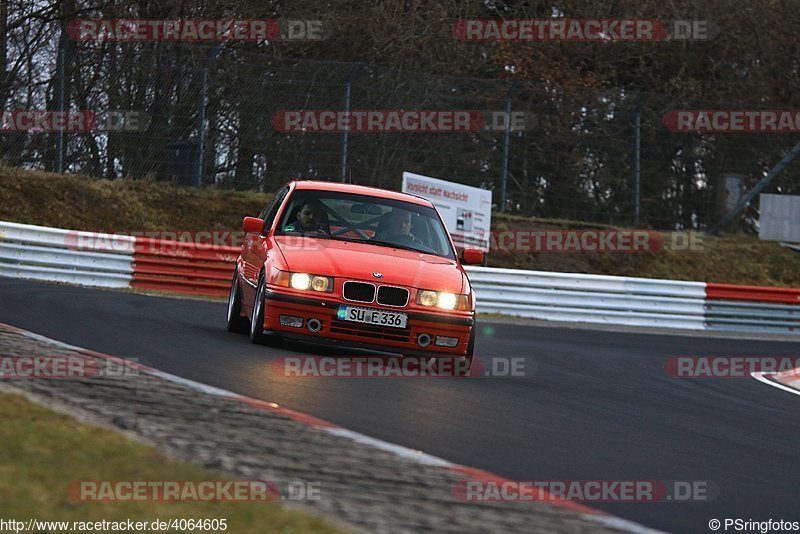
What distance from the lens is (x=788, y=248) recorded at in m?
27.5

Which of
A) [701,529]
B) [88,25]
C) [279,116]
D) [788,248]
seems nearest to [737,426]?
[701,529]

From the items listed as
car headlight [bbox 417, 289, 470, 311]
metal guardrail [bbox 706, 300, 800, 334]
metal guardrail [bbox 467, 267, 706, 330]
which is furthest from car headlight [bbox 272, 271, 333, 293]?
metal guardrail [bbox 706, 300, 800, 334]

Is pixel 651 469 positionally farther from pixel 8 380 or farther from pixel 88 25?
pixel 88 25

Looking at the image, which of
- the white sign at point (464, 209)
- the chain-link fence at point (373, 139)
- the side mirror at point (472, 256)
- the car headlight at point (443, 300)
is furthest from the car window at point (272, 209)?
the chain-link fence at point (373, 139)

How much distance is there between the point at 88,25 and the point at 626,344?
483 inches

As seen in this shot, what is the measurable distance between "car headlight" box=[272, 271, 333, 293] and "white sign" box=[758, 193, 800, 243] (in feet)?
62.3

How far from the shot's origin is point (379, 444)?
6.23m

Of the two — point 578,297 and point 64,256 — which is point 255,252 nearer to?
point 64,256

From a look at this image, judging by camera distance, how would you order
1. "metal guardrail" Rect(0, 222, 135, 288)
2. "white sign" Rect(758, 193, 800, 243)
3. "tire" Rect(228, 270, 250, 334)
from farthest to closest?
"white sign" Rect(758, 193, 800, 243) → "metal guardrail" Rect(0, 222, 135, 288) → "tire" Rect(228, 270, 250, 334)

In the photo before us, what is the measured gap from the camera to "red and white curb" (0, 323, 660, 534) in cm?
521

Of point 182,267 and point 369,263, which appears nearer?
point 369,263

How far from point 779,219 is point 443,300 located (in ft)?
62.6

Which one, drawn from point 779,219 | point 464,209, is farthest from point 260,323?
point 779,219

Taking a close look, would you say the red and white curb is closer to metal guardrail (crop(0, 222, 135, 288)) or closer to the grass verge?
the grass verge
